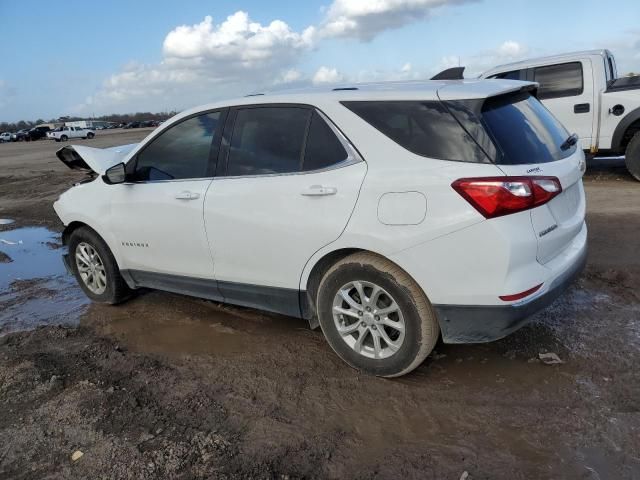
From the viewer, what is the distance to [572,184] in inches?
133

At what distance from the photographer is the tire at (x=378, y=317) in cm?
321

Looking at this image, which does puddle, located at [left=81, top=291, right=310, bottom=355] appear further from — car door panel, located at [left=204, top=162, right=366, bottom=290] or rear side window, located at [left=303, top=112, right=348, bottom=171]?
rear side window, located at [left=303, top=112, right=348, bottom=171]

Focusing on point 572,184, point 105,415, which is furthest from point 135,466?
point 572,184

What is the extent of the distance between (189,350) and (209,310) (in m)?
0.78

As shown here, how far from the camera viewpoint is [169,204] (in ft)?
13.8

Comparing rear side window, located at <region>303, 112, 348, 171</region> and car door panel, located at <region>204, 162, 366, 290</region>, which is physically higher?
rear side window, located at <region>303, 112, 348, 171</region>

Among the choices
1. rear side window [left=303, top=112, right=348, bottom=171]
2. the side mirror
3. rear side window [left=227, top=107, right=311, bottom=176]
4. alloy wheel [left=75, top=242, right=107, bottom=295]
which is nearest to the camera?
rear side window [left=303, top=112, right=348, bottom=171]

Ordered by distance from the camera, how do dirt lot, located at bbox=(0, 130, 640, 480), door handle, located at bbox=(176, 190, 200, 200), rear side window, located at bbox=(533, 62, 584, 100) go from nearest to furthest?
dirt lot, located at bbox=(0, 130, 640, 480) → door handle, located at bbox=(176, 190, 200, 200) → rear side window, located at bbox=(533, 62, 584, 100)

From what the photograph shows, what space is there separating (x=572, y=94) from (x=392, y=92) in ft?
23.3

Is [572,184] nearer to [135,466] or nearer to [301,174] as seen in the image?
[301,174]

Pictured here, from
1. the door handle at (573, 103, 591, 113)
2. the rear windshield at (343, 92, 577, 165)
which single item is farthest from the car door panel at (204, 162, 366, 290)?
the door handle at (573, 103, 591, 113)

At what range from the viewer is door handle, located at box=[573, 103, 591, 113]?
9.04 metres

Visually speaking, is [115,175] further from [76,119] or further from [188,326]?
[76,119]

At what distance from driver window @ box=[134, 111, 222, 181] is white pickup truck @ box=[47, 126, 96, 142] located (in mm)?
57524
